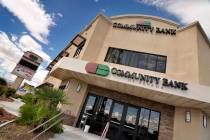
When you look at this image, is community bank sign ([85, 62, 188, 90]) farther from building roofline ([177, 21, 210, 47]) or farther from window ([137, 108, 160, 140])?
building roofline ([177, 21, 210, 47])

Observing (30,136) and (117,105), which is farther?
(117,105)

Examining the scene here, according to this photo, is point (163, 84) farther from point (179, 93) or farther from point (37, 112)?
point (37, 112)

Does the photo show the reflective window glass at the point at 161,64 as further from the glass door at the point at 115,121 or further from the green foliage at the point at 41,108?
the green foliage at the point at 41,108

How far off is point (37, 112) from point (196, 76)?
Result: 9.53 meters

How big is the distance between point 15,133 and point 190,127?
29.9 feet

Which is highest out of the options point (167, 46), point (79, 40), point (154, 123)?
point (167, 46)

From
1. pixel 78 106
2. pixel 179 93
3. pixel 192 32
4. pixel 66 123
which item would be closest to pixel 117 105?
pixel 78 106

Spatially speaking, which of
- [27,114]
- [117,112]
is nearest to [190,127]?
[117,112]

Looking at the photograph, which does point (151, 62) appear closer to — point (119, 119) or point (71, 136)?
point (119, 119)

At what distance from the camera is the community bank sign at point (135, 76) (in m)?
8.47

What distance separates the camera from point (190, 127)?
9.23 metres

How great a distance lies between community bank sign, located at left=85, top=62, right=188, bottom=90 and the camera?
8469 mm

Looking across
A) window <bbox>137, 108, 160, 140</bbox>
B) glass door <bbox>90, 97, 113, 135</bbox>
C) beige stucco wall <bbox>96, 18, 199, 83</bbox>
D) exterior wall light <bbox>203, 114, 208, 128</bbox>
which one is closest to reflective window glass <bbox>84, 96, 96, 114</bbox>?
glass door <bbox>90, 97, 113, 135</bbox>

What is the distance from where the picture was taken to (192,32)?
1180 cm
